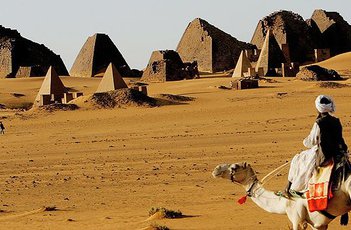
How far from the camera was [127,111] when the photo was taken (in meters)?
28.8

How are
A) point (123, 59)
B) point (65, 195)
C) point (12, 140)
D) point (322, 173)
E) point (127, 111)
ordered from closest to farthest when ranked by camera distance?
point (322, 173), point (65, 195), point (12, 140), point (127, 111), point (123, 59)

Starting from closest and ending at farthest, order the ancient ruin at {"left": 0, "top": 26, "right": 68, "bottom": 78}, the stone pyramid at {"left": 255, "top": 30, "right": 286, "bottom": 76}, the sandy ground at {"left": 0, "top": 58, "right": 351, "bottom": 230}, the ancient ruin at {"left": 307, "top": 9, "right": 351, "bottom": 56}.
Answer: the sandy ground at {"left": 0, "top": 58, "right": 351, "bottom": 230}, the stone pyramid at {"left": 255, "top": 30, "right": 286, "bottom": 76}, the ancient ruin at {"left": 0, "top": 26, "right": 68, "bottom": 78}, the ancient ruin at {"left": 307, "top": 9, "right": 351, "bottom": 56}

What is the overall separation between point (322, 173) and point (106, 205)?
5.00 metres

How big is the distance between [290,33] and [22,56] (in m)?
21.8

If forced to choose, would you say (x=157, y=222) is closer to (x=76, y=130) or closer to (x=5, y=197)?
(x=5, y=197)

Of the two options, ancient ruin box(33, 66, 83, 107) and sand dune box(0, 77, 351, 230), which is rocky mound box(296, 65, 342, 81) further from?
ancient ruin box(33, 66, 83, 107)

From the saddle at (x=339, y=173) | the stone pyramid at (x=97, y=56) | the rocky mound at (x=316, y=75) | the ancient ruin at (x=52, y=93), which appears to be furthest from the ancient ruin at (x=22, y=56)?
the saddle at (x=339, y=173)

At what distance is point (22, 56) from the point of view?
216ft

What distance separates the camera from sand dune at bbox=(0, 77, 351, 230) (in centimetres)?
1070

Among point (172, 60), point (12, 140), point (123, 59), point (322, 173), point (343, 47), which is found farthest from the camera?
point (343, 47)

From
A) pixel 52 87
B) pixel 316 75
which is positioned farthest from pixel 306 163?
pixel 316 75

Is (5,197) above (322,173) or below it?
below

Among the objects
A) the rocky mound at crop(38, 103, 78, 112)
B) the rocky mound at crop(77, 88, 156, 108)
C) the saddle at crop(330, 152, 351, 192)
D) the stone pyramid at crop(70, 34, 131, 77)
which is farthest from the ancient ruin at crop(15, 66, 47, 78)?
the saddle at crop(330, 152, 351, 192)

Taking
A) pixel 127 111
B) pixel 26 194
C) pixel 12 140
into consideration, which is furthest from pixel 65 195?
pixel 127 111
